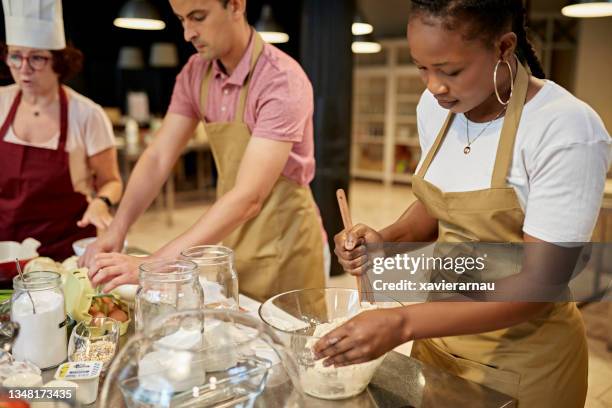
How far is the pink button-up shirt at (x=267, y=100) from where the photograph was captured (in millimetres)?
1528

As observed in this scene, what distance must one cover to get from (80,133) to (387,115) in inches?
310

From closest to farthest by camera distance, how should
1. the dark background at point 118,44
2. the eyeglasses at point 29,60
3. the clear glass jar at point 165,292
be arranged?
the clear glass jar at point 165,292 < the eyeglasses at point 29,60 < the dark background at point 118,44

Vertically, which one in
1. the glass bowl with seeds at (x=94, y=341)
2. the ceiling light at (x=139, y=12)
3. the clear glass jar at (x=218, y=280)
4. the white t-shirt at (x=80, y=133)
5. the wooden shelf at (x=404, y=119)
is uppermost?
the ceiling light at (x=139, y=12)

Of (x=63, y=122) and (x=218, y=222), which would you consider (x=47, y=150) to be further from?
(x=218, y=222)

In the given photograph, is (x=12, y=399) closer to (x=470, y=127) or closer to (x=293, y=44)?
(x=470, y=127)

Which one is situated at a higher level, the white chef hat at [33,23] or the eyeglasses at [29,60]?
the white chef hat at [33,23]

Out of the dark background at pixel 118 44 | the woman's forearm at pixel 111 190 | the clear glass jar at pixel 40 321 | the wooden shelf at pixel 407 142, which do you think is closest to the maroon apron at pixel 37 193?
the woman's forearm at pixel 111 190

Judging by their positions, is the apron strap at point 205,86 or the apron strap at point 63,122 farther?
the apron strap at point 63,122

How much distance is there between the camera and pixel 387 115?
9453 mm

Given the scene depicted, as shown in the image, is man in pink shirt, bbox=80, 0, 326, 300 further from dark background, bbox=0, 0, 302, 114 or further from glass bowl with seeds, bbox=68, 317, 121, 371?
dark background, bbox=0, 0, 302, 114

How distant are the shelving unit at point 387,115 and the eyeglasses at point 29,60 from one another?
7.32m

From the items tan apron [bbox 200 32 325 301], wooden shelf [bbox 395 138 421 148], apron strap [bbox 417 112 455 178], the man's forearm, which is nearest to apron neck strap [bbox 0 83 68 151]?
tan apron [bbox 200 32 325 301]

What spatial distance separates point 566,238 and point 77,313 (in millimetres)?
976

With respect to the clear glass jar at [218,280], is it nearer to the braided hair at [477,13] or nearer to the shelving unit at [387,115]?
the braided hair at [477,13]
